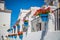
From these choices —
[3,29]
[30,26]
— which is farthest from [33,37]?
[3,29]

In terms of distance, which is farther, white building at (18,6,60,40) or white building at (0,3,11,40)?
white building at (0,3,11,40)

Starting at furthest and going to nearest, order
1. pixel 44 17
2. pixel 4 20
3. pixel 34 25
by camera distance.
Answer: pixel 4 20 < pixel 34 25 < pixel 44 17

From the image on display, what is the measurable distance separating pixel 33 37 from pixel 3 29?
1.17 m

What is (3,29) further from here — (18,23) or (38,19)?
(38,19)

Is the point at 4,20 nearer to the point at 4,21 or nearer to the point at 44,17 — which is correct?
the point at 4,21

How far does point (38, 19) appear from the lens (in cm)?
262

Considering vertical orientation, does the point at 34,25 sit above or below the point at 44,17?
below

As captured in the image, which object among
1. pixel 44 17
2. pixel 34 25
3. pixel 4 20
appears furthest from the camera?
pixel 4 20

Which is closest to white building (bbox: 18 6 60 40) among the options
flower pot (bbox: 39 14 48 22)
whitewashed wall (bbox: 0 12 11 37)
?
flower pot (bbox: 39 14 48 22)

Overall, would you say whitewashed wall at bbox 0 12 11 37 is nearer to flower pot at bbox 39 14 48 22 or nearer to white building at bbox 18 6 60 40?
white building at bbox 18 6 60 40

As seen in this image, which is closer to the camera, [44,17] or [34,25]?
[44,17]

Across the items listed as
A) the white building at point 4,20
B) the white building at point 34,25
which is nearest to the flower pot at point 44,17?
the white building at point 34,25

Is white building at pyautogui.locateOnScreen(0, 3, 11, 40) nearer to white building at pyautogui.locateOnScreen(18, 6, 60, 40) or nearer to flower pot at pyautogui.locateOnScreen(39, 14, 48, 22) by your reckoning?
white building at pyautogui.locateOnScreen(18, 6, 60, 40)

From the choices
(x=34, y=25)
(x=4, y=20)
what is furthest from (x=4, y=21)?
(x=34, y=25)
